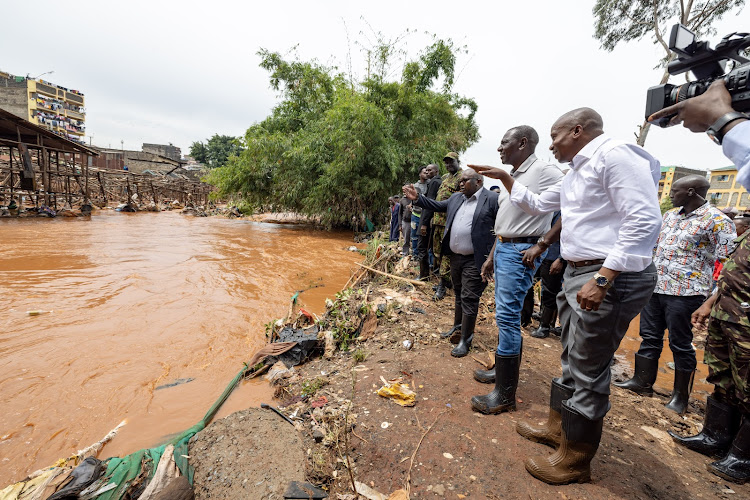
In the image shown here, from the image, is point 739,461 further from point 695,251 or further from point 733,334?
point 695,251

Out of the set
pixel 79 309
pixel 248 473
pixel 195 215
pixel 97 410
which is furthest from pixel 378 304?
pixel 195 215

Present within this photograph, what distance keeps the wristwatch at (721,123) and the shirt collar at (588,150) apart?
34cm

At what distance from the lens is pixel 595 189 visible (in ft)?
4.90

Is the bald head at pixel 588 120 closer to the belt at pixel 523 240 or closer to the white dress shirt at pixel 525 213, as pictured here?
the white dress shirt at pixel 525 213

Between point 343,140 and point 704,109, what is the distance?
441 inches

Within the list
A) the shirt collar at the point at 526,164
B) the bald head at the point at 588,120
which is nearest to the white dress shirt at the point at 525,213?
the shirt collar at the point at 526,164

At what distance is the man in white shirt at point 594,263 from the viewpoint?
1360 mm

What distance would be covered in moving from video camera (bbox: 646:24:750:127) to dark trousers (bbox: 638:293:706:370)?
1.80 m

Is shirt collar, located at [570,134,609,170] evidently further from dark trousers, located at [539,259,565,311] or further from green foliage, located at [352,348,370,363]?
dark trousers, located at [539,259,565,311]

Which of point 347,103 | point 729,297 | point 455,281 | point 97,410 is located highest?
point 347,103

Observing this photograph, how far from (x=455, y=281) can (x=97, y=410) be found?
3399 mm

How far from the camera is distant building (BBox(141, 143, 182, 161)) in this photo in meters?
41.8

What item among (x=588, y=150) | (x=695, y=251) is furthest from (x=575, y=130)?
(x=695, y=251)

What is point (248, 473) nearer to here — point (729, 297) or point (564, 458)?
point (564, 458)
